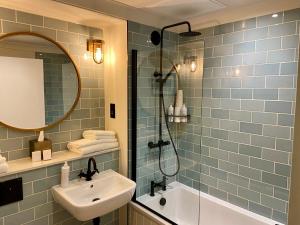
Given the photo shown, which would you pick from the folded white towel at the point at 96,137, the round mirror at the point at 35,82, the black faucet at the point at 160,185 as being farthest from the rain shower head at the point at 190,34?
the black faucet at the point at 160,185

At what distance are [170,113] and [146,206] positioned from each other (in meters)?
1.00

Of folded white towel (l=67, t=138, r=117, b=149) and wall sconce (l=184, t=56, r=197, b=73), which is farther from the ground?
wall sconce (l=184, t=56, r=197, b=73)

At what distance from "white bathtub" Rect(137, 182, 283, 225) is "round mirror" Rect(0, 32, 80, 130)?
1236mm

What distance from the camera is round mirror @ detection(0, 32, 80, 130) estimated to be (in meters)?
1.80

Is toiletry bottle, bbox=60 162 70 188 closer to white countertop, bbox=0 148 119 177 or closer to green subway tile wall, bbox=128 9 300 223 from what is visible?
white countertop, bbox=0 148 119 177

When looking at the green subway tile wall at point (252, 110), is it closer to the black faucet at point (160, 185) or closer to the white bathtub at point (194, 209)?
the white bathtub at point (194, 209)

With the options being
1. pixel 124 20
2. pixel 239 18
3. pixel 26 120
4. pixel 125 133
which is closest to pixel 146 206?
pixel 125 133

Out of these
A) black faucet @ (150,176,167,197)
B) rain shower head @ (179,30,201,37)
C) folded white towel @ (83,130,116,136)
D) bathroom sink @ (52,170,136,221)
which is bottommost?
black faucet @ (150,176,167,197)

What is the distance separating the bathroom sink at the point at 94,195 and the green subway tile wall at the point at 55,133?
0.12 metres

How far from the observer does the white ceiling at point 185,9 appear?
6.18ft

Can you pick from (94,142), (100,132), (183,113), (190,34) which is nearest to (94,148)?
(94,142)

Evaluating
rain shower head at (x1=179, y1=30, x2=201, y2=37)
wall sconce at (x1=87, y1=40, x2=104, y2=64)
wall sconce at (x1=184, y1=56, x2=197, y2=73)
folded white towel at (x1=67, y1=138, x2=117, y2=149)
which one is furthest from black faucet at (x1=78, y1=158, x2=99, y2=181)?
rain shower head at (x1=179, y1=30, x2=201, y2=37)

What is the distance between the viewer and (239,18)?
2.16m

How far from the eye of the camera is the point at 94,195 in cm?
205
